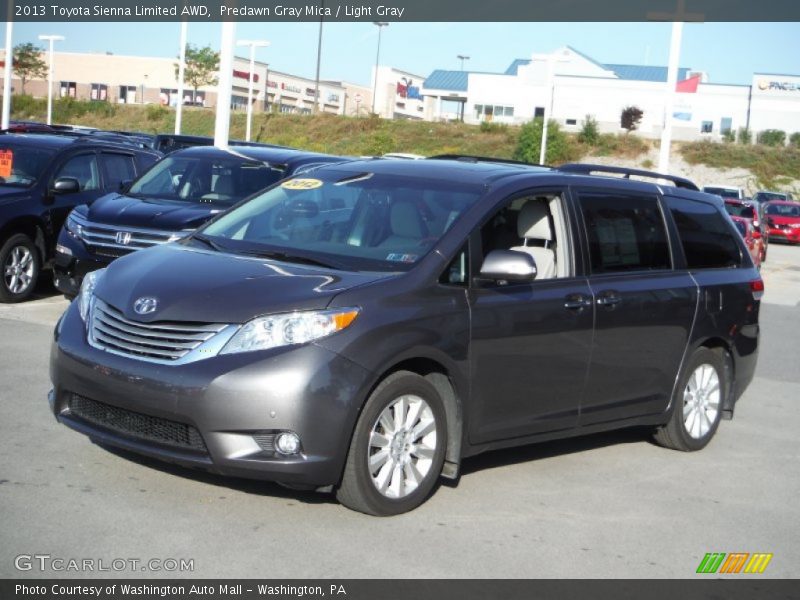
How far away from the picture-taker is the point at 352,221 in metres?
6.50

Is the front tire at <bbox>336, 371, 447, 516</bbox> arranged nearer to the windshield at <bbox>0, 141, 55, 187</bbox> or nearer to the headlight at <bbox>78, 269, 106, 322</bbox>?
the headlight at <bbox>78, 269, 106, 322</bbox>

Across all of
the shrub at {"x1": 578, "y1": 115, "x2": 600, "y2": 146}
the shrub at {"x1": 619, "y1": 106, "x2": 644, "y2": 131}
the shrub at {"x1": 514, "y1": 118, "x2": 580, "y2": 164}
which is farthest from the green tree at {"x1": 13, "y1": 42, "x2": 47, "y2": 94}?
the shrub at {"x1": 619, "y1": 106, "x2": 644, "y2": 131}

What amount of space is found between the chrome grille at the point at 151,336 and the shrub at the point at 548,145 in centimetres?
5716

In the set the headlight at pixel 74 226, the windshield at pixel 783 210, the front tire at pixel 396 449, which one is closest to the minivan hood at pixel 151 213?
the headlight at pixel 74 226

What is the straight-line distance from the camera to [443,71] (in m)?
99.5

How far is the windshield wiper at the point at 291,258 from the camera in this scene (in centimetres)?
599

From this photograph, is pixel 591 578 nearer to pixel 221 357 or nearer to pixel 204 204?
pixel 221 357

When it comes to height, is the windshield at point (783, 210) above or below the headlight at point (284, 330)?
below

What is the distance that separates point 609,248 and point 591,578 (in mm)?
2581

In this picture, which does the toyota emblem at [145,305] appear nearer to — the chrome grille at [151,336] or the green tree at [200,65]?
the chrome grille at [151,336]

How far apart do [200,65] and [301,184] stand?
74.5 meters

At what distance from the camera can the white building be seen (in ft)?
269
